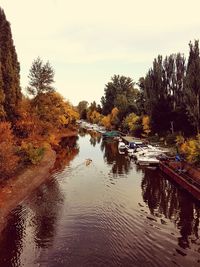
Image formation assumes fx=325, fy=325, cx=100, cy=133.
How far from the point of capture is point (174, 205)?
3142cm

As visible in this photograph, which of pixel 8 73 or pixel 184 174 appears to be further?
pixel 8 73

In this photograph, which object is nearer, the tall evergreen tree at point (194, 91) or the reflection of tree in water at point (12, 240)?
the reflection of tree in water at point (12, 240)

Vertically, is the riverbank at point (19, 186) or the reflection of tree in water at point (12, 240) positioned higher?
the riverbank at point (19, 186)

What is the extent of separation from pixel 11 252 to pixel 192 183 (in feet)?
69.4

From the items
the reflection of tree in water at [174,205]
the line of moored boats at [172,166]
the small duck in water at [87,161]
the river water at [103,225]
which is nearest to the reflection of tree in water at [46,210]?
the river water at [103,225]

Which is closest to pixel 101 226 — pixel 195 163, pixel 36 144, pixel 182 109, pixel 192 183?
pixel 192 183

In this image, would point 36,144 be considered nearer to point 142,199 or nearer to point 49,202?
point 49,202

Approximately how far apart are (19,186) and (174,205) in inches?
651

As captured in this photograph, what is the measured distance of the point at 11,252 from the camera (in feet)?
71.2

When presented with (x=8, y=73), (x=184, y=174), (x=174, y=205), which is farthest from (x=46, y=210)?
(x=8, y=73)

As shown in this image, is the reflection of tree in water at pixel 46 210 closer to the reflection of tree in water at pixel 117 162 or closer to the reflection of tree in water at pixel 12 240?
the reflection of tree in water at pixel 12 240

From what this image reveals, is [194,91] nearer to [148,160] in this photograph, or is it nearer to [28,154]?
[148,160]

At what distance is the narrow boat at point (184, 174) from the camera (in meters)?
33.8

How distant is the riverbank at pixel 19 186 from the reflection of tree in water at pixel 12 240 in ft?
2.55
